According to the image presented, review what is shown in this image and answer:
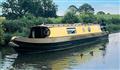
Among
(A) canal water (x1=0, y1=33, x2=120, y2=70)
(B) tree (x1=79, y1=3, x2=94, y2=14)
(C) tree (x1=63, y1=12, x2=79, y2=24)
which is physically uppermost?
(C) tree (x1=63, y1=12, x2=79, y2=24)

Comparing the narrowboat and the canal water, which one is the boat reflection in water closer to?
the canal water

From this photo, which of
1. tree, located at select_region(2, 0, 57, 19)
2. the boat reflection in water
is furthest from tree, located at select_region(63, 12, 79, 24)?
the boat reflection in water

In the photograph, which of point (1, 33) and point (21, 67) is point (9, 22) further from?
point (21, 67)

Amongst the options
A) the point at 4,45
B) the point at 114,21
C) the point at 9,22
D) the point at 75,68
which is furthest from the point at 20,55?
the point at 114,21

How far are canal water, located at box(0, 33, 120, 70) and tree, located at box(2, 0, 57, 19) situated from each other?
90.5 ft

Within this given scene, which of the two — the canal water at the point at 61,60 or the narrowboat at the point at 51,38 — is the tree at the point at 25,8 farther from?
the canal water at the point at 61,60

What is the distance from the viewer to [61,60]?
27.8m

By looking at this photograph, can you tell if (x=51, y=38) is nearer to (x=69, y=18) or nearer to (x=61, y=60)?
(x=61, y=60)

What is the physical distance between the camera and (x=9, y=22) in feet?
123

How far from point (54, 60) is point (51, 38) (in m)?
3.79

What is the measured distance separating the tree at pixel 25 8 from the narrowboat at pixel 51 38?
21200mm

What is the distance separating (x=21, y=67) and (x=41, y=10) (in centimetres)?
3744

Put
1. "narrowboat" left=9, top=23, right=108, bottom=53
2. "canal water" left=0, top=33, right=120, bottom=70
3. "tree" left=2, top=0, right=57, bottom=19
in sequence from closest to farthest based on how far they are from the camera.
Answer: "canal water" left=0, top=33, right=120, bottom=70 < "narrowboat" left=9, top=23, right=108, bottom=53 < "tree" left=2, top=0, right=57, bottom=19

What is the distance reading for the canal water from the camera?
24781 mm
